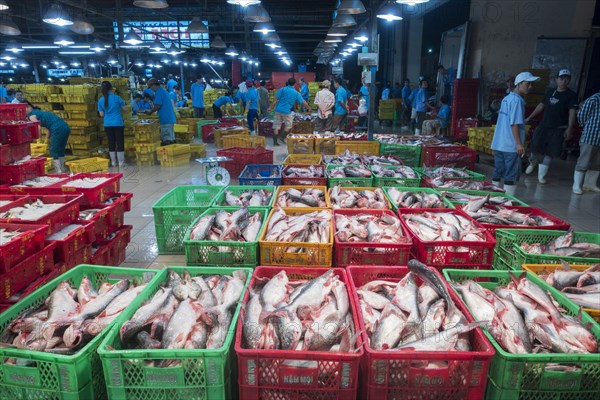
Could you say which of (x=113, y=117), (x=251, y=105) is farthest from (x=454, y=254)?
(x=251, y=105)

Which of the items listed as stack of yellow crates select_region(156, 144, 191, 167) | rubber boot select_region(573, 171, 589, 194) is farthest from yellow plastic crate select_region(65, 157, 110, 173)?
rubber boot select_region(573, 171, 589, 194)

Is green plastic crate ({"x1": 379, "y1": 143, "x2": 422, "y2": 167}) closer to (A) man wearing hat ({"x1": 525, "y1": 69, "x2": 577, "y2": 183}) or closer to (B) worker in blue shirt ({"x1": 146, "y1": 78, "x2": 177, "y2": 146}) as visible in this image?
(A) man wearing hat ({"x1": 525, "y1": 69, "x2": 577, "y2": 183})

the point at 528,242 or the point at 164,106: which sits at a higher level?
the point at 164,106

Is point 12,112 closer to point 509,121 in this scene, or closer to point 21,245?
point 21,245

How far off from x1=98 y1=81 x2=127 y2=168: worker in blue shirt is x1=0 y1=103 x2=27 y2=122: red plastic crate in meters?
5.35

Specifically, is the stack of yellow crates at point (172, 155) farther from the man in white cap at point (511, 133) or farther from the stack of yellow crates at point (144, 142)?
the man in white cap at point (511, 133)

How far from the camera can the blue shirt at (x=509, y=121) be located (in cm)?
625

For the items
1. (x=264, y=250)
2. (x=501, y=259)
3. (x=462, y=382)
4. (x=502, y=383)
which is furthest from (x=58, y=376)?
(x=501, y=259)

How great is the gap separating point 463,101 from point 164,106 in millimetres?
9468

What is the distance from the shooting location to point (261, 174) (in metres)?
7.07

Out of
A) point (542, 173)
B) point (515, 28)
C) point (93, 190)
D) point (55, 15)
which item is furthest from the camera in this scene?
point (515, 28)

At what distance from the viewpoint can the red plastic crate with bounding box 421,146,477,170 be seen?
8.03 metres

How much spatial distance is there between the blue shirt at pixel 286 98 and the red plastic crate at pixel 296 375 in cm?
1217

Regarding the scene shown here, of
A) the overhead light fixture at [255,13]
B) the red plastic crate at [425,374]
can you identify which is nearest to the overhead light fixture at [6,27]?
the overhead light fixture at [255,13]
